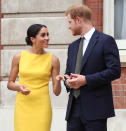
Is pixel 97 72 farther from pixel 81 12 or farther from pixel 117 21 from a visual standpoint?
pixel 117 21

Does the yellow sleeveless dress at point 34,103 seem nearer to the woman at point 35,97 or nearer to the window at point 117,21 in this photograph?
the woman at point 35,97

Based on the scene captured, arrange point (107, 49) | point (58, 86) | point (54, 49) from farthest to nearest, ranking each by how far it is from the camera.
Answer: point (54, 49), point (58, 86), point (107, 49)

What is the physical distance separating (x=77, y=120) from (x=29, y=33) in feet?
3.93

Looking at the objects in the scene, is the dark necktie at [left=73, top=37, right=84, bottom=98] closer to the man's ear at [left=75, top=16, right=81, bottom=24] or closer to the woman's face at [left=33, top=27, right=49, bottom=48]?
the man's ear at [left=75, top=16, right=81, bottom=24]

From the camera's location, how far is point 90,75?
334 cm

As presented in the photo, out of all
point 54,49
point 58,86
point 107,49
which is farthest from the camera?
point 54,49

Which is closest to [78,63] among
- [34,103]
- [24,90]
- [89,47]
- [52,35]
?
[89,47]

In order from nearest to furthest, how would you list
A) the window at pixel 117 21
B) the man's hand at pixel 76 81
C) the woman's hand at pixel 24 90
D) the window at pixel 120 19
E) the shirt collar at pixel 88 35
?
the man's hand at pixel 76 81
the shirt collar at pixel 88 35
the woman's hand at pixel 24 90
the window at pixel 117 21
the window at pixel 120 19

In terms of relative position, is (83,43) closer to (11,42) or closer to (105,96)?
(105,96)

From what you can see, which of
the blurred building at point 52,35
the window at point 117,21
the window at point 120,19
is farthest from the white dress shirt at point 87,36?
the window at point 120,19

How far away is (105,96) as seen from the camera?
A: 11.3ft

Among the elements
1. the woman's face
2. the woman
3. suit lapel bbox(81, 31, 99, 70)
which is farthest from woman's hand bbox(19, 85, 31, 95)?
suit lapel bbox(81, 31, 99, 70)

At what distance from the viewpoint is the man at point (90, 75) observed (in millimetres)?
3332

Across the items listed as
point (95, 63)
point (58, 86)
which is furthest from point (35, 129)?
point (95, 63)
